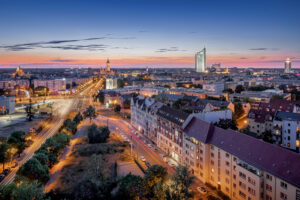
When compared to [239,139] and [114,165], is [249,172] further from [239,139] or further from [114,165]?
[114,165]

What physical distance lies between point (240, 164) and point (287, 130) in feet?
76.2

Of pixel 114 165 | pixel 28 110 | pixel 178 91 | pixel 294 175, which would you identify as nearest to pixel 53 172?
pixel 114 165

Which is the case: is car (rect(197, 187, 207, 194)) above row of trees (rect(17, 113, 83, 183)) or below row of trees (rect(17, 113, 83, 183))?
below

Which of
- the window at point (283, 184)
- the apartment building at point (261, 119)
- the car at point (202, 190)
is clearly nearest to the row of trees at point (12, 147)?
the car at point (202, 190)

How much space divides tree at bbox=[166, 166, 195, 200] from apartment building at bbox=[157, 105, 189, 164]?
595 inches

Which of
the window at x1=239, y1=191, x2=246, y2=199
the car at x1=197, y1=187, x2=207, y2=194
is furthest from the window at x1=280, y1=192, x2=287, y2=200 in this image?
the car at x1=197, y1=187, x2=207, y2=194

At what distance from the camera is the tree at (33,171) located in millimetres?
31047

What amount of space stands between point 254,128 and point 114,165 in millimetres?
35852

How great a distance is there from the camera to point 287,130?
44375mm

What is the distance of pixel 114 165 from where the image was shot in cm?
3959

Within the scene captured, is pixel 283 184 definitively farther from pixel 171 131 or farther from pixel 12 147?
pixel 12 147

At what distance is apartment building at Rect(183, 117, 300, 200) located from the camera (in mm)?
23609

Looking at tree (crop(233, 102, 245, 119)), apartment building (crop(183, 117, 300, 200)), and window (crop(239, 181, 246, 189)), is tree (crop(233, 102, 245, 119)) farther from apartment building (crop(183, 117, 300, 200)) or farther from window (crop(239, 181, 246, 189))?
window (crop(239, 181, 246, 189))

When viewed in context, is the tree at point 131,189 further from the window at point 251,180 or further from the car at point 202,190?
the window at point 251,180
